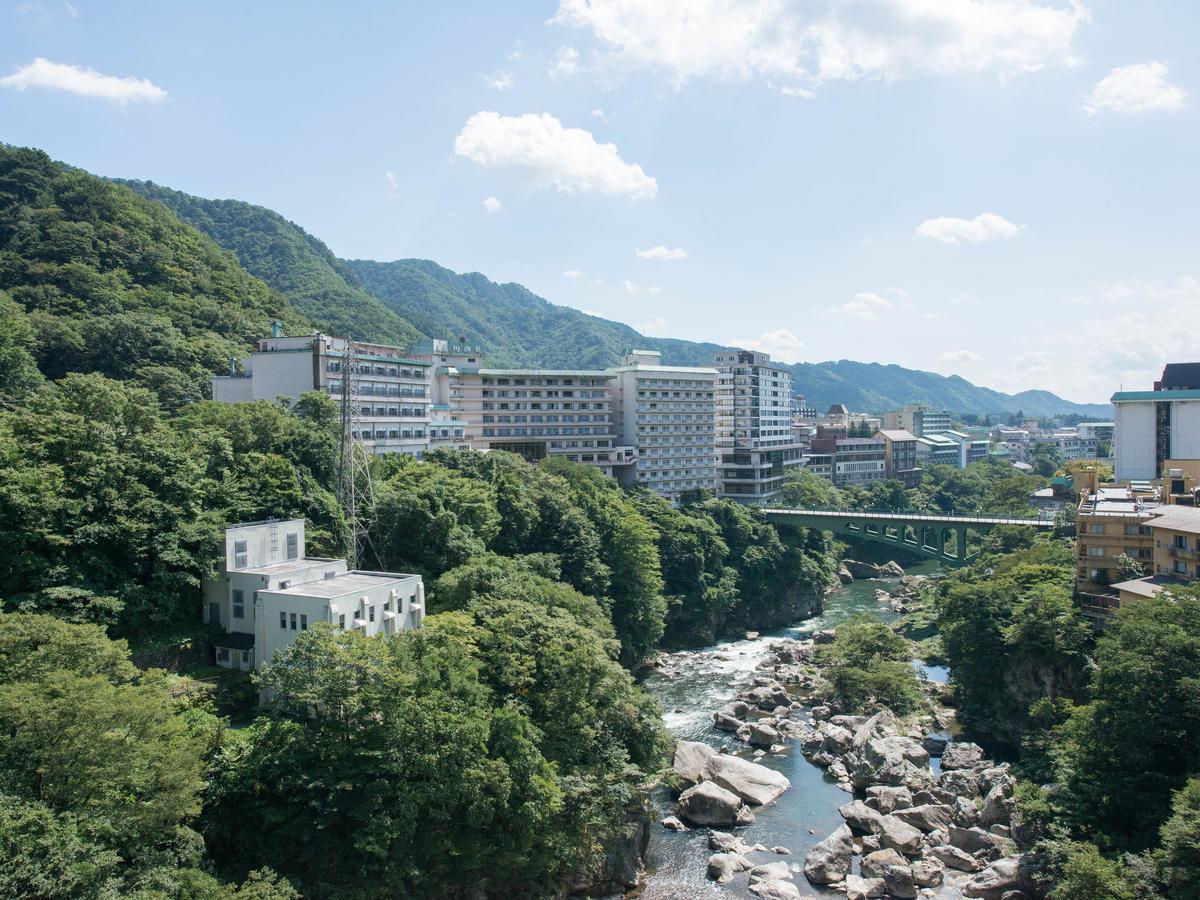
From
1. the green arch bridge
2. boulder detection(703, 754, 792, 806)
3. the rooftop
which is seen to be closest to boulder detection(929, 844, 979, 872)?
boulder detection(703, 754, 792, 806)

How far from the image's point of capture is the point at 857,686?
129ft

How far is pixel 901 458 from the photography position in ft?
369

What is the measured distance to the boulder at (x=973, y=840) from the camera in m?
26.2

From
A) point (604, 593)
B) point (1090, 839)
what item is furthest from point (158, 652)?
point (1090, 839)

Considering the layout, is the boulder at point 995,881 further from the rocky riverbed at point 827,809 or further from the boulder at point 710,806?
the boulder at point 710,806

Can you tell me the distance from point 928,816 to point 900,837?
2.06 metres

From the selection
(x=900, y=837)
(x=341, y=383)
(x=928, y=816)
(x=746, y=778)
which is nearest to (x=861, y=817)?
(x=900, y=837)

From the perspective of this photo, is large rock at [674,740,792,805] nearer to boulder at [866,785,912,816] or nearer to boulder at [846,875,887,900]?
boulder at [866,785,912,816]

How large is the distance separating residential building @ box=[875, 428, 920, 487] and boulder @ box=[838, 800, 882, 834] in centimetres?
8535

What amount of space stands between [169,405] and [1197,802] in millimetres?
50105

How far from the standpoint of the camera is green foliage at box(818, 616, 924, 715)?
38.5 meters

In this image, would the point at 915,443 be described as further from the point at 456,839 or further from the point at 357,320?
the point at 456,839

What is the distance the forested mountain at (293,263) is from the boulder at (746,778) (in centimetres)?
7685

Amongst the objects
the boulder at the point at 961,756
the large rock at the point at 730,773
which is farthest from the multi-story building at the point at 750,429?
the large rock at the point at 730,773
